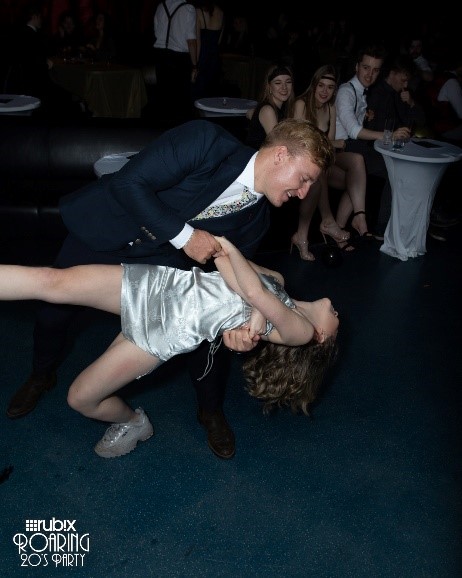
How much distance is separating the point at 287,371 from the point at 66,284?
747 mm

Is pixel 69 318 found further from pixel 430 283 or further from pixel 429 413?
pixel 430 283

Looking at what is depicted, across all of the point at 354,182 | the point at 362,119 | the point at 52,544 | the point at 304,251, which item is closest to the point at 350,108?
the point at 362,119

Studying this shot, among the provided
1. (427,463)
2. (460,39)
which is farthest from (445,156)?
(460,39)

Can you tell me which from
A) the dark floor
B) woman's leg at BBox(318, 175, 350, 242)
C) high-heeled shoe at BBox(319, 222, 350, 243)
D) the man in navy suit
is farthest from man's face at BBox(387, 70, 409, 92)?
the man in navy suit

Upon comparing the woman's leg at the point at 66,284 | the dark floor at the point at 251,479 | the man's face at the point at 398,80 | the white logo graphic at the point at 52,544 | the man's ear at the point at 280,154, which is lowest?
the dark floor at the point at 251,479

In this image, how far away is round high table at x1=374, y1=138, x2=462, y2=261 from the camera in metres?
3.91

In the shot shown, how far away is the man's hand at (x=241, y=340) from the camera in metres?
1.94

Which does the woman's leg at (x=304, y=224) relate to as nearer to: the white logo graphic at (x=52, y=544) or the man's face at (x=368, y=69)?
the man's face at (x=368, y=69)

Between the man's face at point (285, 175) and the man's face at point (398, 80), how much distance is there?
8.58ft

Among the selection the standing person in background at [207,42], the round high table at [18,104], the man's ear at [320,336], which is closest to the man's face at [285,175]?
the man's ear at [320,336]

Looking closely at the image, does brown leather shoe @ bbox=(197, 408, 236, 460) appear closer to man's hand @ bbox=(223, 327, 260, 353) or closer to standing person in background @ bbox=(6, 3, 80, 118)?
man's hand @ bbox=(223, 327, 260, 353)

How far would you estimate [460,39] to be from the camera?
10.6 m

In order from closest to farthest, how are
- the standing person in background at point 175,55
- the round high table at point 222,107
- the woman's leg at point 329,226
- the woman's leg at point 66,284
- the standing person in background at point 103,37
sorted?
the woman's leg at point 66,284 → the woman's leg at point 329,226 → the round high table at point 222,107 → the standing person in background at point 175,55 → the standing person in background at point 103,37

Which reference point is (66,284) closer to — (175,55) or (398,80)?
(398,80)
